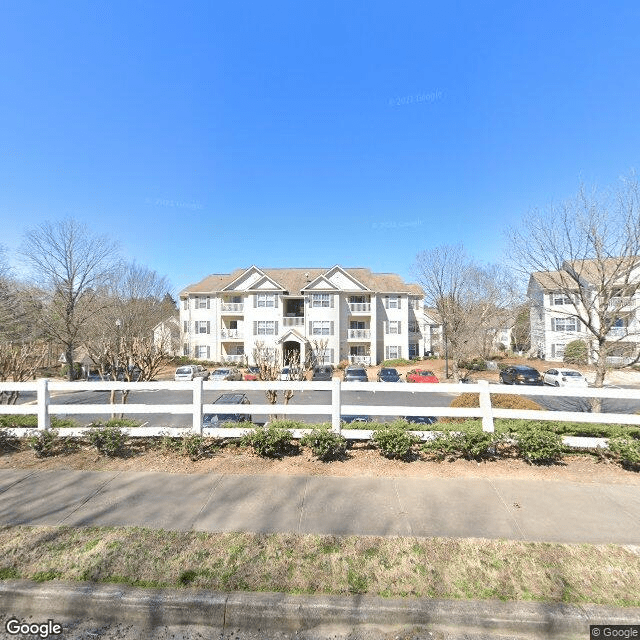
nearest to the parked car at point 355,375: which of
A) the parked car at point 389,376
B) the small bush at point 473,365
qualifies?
the parked car at point 389,376

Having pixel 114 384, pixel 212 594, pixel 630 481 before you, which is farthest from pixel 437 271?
pixel 212 594

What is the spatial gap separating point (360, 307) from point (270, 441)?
3024 centimetres

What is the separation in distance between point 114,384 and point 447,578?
6131 mm

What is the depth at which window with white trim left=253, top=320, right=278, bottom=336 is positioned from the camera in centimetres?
3450

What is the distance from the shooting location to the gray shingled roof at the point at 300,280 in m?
37.2

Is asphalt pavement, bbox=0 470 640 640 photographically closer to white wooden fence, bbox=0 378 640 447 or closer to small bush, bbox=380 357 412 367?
white wooden fence, bbox=0 378 640 447

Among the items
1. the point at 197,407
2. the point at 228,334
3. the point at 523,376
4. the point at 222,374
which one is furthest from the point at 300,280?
the point at 197,407

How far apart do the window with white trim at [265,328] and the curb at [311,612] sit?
31.9 meters

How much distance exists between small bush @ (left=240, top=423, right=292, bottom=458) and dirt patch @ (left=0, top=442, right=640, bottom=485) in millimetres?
144

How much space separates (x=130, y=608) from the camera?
8.92ft

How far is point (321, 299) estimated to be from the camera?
33.9 m

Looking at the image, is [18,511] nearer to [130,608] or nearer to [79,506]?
[79,506]

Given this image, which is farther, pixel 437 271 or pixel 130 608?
pixel 437 271

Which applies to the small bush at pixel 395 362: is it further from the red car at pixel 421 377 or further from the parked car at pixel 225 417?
the parked car at pixel 225 417
